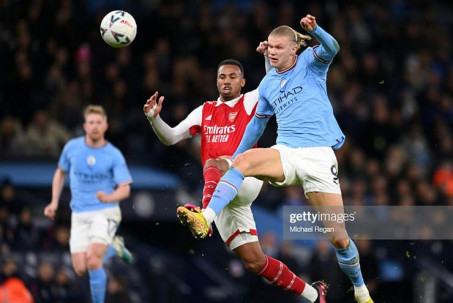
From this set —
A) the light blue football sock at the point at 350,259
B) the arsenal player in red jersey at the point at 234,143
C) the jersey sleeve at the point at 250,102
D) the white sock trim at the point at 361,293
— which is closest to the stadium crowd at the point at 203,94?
the white sock trim at the point at 361,293

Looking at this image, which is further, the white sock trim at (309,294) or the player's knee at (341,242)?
the white sock trim at (309,294)

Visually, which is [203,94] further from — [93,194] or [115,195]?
[115,195]

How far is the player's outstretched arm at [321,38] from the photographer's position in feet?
29.1

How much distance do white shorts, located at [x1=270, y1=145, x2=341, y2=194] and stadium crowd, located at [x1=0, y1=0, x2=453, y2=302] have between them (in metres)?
3.69

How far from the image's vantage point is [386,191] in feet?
53.2

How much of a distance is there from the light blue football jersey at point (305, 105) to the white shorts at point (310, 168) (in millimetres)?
80

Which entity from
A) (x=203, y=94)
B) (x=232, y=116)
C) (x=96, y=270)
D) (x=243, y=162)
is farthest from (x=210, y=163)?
(x=203, y=94)

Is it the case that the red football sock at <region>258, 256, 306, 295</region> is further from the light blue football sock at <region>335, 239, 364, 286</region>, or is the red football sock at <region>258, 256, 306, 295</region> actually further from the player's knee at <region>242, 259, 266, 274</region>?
the light blue football sock at <region>335, 239, 364, 286</region>

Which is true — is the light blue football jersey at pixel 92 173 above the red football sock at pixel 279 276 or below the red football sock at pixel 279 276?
above

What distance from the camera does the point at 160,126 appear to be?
406 inches

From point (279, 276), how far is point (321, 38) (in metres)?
2.75

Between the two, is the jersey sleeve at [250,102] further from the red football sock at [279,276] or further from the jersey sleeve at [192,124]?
the red football sock at [279,276]

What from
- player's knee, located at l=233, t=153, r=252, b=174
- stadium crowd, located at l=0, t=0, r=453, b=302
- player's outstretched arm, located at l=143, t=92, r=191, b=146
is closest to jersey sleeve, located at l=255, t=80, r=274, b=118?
player's knee, located at l=233, t=153, r=252, b=174

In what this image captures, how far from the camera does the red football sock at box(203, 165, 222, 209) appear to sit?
9672 millimetres
